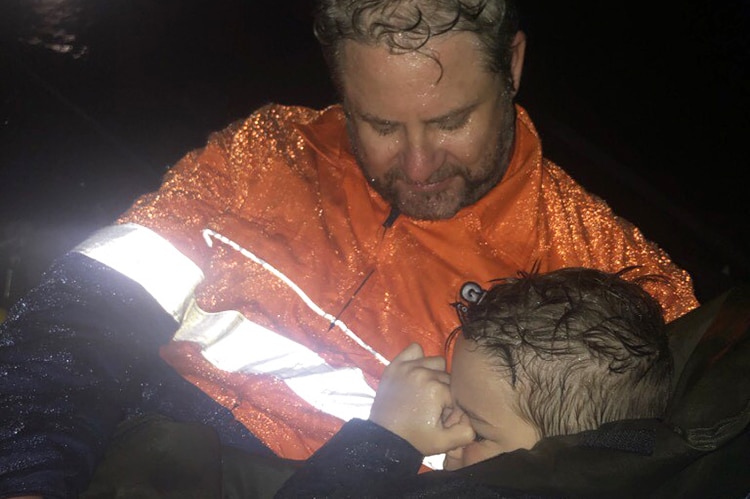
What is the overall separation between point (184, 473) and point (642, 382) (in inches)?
27.3

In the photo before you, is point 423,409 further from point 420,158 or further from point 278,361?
point 420,158

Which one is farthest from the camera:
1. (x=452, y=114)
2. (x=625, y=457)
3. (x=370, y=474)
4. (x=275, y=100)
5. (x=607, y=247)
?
(x=275, y=100)

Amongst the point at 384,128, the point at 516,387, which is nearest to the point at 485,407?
the point at 516,387

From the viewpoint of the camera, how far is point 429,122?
1352 mm

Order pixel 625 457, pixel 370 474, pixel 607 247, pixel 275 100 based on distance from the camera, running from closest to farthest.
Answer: pixel 625 457 < pixel 370 474 < pixel 607 247 < pixel 275 100

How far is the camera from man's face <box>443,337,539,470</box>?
46.7 inches

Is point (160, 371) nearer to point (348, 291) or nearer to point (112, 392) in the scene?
point (112, 392)

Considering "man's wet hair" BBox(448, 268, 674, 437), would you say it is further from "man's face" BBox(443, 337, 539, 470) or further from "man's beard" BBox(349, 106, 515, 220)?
"man's beard" BBox(349, 106, 515, 220)

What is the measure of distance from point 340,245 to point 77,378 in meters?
0.50

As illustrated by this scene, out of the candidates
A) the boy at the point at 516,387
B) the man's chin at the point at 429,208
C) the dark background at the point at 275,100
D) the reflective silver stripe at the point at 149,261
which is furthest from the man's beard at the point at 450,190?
the dark background at the point at 275,100

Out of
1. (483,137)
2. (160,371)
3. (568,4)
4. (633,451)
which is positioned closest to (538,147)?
(483,137)

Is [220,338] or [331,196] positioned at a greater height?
[331,196]

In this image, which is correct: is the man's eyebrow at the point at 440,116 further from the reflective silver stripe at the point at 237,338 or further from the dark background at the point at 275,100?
the dark background at the point at 275,100

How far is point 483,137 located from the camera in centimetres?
141
